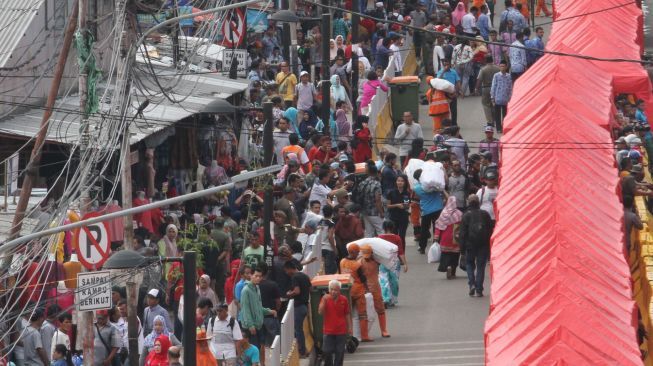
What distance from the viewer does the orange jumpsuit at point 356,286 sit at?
83.0 feet

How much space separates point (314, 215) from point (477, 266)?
2.67 m

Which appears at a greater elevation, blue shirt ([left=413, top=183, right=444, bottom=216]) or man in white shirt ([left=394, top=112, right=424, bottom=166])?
man in white shirt ([left=394, top=112, right=424, bottom=166])

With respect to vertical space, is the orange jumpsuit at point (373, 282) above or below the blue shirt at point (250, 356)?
above

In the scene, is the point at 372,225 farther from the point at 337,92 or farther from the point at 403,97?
the point at 403,97

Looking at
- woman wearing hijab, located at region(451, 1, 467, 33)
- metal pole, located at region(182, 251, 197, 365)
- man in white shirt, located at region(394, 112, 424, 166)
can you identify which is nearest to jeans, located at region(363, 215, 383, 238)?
man in white shirt, located at region(394, 112, 424, 166)

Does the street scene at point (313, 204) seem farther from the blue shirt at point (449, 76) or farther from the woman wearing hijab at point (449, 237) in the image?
the blue shirt at point (449, 76)

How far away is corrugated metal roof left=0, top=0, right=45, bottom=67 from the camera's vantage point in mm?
30703

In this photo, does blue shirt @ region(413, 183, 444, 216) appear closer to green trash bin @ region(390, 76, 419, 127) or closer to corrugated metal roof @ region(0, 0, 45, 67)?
corrugated metal roof @ region(0, 0, 45, 67)

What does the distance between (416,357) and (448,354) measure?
16.8 inches

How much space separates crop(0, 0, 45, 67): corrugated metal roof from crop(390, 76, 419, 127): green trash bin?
28.7 feet

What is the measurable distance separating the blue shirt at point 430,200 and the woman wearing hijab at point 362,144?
4.09 metres

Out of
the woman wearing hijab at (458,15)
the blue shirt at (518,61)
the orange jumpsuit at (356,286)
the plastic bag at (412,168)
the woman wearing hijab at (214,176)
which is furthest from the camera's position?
the woman wearing hijab at (458,15)

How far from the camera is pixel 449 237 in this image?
1117 inches

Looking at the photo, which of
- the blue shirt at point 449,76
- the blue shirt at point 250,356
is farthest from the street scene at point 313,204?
the blue shirt at point 449,76
